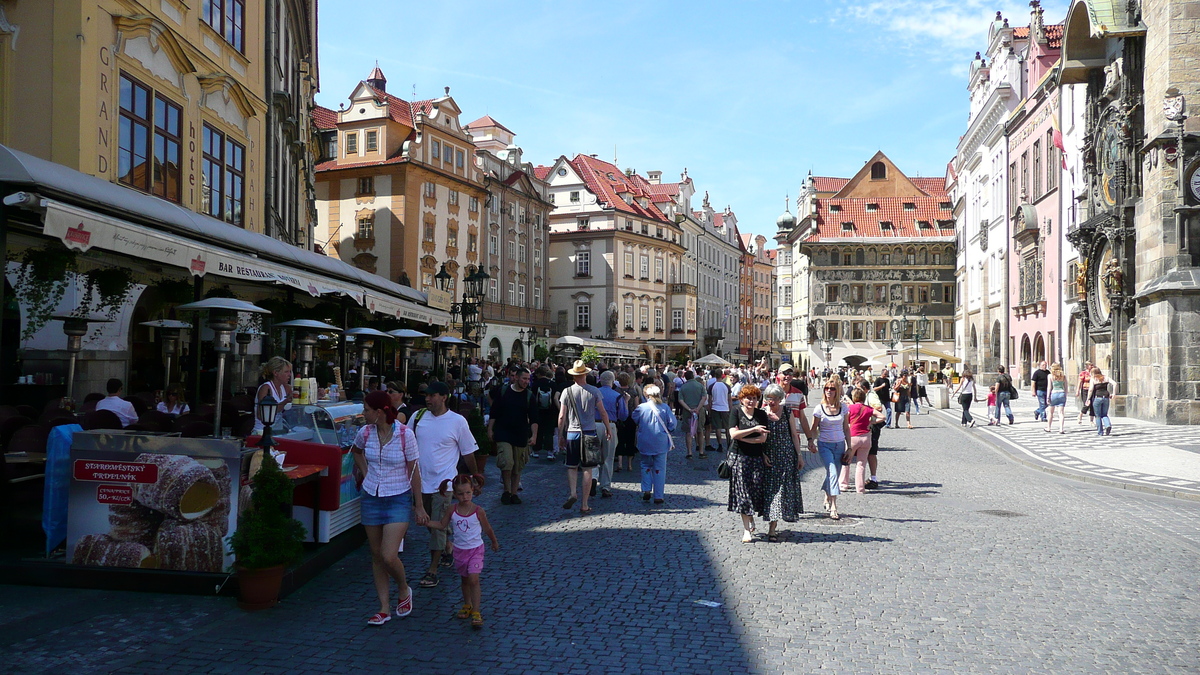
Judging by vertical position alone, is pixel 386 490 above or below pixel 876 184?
below

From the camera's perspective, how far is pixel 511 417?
11.8 m

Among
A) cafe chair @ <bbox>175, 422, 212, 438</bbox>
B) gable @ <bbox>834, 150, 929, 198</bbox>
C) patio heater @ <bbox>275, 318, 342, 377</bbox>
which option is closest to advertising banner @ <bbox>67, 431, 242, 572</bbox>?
cafe chair @ <bbox>175, 422, 212, 438</bbox>

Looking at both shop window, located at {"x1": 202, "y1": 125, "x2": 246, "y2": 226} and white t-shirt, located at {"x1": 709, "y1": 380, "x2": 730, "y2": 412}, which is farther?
shop window, located at {"x1": 202, "y1": 125, "x2": 246, "y2": 226}

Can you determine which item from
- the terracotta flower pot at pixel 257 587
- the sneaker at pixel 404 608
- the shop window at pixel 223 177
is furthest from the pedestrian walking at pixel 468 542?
the shop window at pixel 223 177

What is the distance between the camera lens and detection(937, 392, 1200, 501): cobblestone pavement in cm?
1388

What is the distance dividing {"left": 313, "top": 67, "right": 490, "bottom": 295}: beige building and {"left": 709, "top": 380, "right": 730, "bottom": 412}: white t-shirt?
3195cm

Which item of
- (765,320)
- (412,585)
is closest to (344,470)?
(412,585)

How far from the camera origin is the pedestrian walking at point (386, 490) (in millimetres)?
6516

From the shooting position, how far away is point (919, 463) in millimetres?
17062

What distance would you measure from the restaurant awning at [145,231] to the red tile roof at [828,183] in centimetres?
7351

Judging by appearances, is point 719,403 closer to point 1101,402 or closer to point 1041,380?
point 1101,402

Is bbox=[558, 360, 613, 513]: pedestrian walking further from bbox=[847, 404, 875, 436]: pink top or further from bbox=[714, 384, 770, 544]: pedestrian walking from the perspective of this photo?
bbox=[847, 404, 875, 436]: pink top

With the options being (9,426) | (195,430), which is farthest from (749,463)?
(9,426)

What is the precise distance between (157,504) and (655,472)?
6.42 meters
